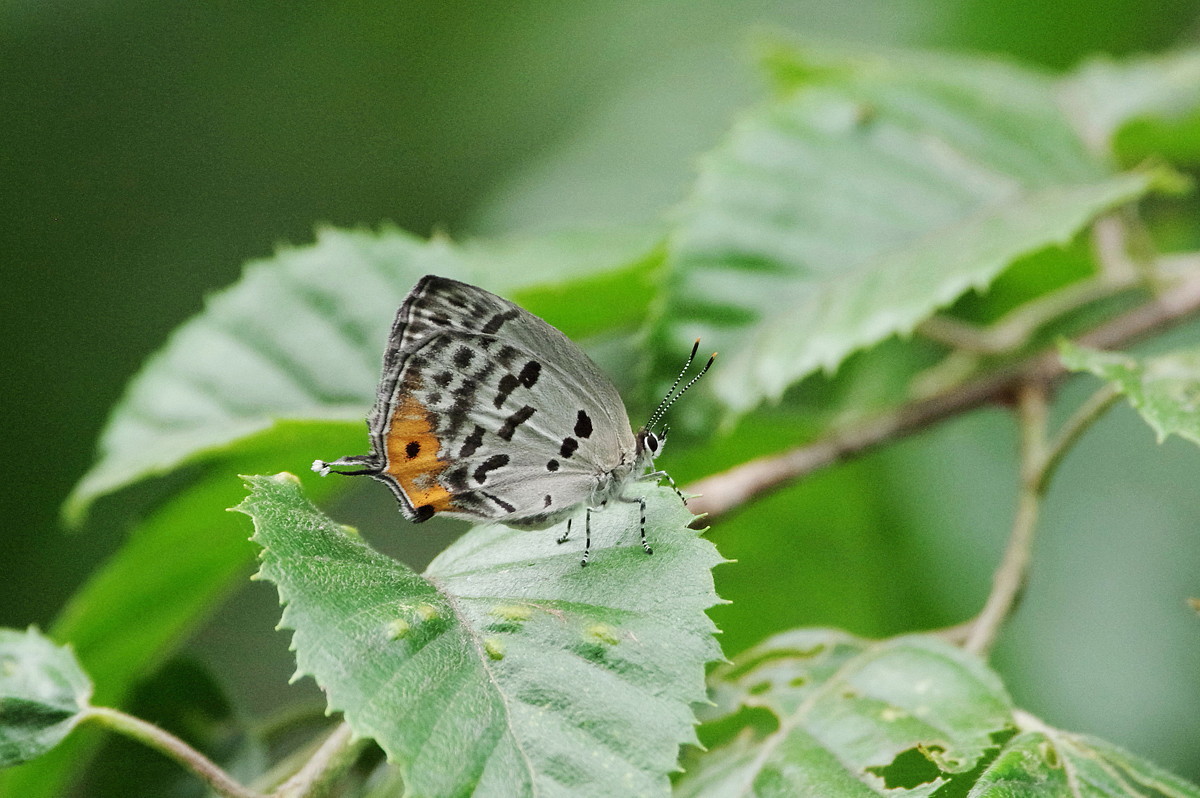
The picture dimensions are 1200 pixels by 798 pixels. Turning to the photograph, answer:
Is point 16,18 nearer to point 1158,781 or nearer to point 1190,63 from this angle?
point 1190,63

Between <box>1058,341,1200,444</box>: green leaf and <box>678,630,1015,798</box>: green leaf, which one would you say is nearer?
<box>678,630,1015,798</box>: green leaf

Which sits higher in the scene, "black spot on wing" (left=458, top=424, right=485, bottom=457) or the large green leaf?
"black spot on wing" (left=458, top=424, right=485, bottom=457)

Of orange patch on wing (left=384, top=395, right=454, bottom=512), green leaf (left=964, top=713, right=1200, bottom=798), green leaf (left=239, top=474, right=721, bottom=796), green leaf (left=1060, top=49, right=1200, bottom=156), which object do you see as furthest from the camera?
green leaf (left=1060, top=49, right=1200, bottom=156)

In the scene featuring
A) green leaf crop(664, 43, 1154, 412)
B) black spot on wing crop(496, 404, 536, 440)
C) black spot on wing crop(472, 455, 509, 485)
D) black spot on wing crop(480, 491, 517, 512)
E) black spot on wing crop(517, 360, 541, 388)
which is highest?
green leaf crop(664, 43, 1154, 412)

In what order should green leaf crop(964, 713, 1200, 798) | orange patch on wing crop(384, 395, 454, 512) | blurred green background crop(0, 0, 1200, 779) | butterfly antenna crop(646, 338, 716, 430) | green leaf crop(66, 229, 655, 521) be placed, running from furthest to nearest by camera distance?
blurred green background crop(0, 0, 1200, 779)
green leaf crop(66, 229, 655, 521)
butterfly antenna crop(646, 338, 716, 430)
orange patch on wing crop(384, 395, 454, 512)
green leaf crop(964, 713, 1200, 798)

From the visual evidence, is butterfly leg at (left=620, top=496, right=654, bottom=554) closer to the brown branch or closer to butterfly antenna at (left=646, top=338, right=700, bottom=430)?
the brown branch

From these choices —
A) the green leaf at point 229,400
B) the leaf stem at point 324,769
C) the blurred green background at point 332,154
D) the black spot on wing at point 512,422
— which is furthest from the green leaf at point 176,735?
the blurred green background at point 332,154

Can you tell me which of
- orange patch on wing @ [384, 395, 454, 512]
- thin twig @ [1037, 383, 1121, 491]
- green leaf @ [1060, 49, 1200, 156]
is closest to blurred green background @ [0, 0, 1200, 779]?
green leaf @ [1060, 49, 1200, 156]
